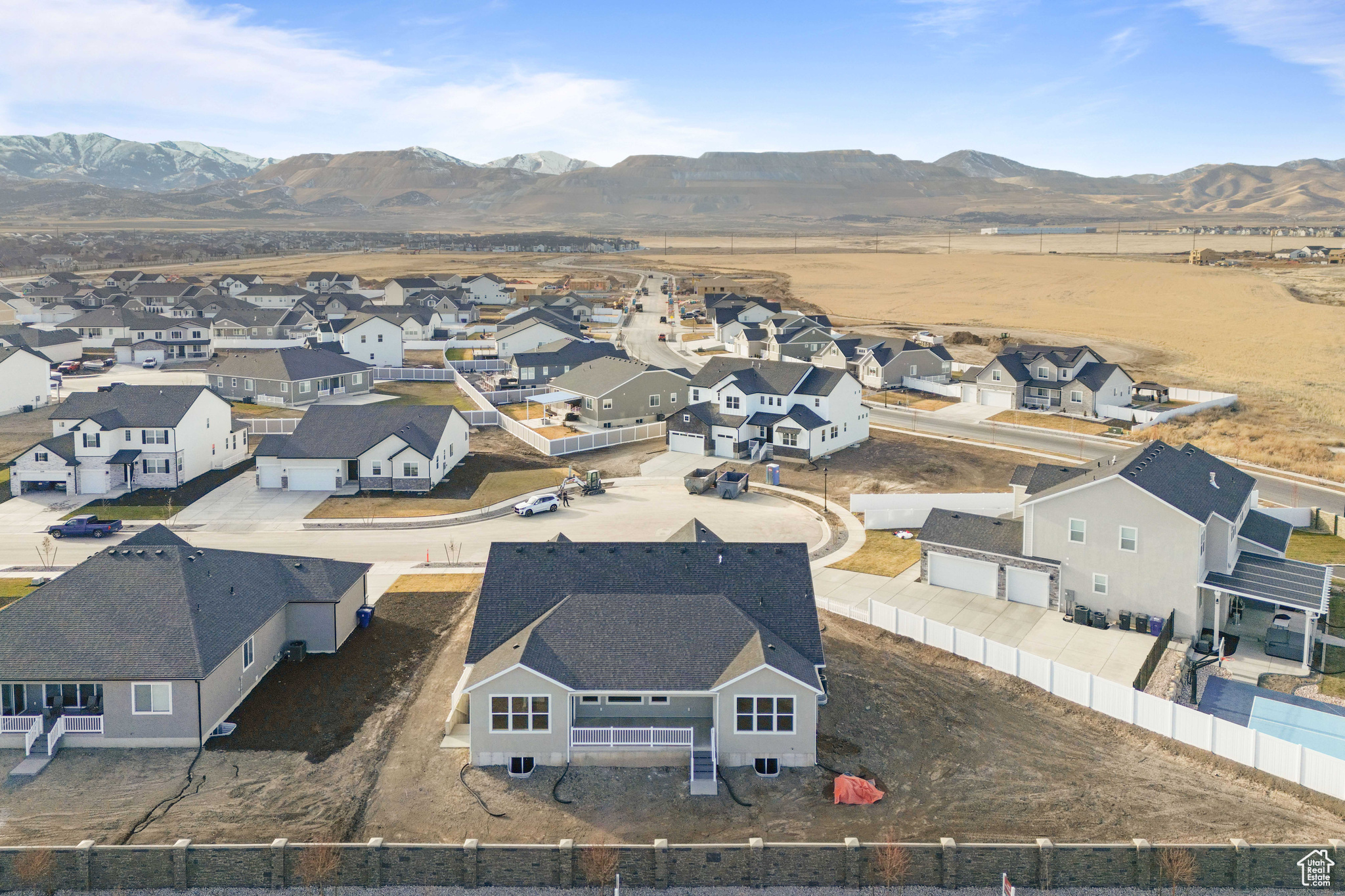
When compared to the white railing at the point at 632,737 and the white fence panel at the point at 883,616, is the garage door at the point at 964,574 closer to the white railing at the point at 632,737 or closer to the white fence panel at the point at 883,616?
the white fence panel at the point at 883,616

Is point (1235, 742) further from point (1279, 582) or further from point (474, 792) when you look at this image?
point (474, 792)

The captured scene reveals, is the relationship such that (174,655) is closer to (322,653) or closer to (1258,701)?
(322,653)

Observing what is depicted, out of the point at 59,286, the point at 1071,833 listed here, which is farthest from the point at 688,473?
the point at 59,286

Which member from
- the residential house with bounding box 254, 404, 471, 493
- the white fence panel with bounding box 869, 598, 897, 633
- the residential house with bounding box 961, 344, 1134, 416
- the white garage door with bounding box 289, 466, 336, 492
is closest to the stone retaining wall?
the white fence panel with bounding box 869, 598, 897, 633

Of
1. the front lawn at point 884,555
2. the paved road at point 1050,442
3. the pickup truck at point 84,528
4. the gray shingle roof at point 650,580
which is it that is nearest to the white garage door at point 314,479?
the pickup truck at point 84,528

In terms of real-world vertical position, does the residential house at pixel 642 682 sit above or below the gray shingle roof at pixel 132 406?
below

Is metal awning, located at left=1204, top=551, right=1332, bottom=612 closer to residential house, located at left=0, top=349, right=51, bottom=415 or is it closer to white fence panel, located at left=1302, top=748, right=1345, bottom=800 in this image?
white fence panel, located at left=1302, top=748, right=1345, bottom=800

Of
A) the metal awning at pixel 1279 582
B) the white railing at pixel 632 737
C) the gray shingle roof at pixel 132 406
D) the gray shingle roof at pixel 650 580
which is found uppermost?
the gray shingle roof at pixel 132 406
